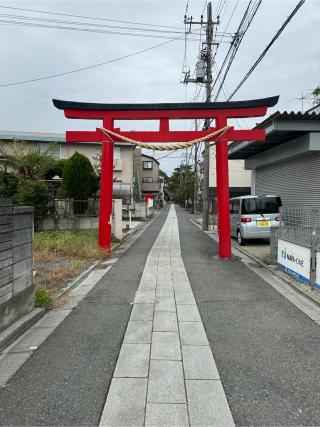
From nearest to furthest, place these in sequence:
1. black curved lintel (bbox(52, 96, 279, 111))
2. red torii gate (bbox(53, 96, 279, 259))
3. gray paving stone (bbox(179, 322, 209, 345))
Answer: gray paving stone (bbox(179, 322, 209, 345))
black curved lintel (bbox(52, 96, 279, 111))
red torii gate (bbox(53, 96, 279, 259))

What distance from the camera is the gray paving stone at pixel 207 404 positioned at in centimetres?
228

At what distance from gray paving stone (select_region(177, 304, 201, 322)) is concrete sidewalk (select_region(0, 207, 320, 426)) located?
0.02m

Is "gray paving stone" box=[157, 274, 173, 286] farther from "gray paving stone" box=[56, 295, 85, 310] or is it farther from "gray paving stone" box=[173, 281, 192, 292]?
"gray paving stone" box=[56, 295, 85, 310]

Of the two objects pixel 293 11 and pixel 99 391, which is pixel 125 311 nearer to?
pixel 99 391

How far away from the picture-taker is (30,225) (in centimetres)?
448

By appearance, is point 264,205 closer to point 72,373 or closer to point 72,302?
point 72,302

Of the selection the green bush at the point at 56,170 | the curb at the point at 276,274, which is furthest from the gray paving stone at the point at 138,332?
the green bush at the point at 56,170

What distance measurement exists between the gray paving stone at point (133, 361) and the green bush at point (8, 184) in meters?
9.62

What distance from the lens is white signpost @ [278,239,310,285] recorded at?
5.77 metres

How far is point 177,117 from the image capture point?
867 cm

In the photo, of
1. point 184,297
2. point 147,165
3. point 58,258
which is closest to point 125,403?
point 184,297

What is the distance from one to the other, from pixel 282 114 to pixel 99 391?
29.3 ft

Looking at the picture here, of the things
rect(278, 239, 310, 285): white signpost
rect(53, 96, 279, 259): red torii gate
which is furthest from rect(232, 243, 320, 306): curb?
rect(53, 96, 279, 259): red torii gate

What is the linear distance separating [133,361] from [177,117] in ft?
23.3
